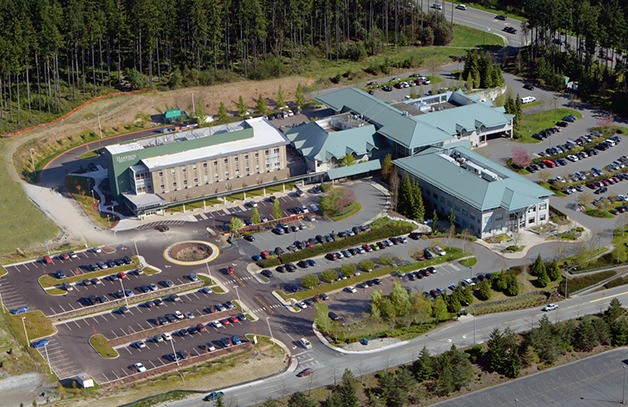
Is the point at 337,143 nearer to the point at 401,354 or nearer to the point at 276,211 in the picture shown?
the point at 276,211

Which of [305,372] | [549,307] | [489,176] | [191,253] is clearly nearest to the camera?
[305,372]

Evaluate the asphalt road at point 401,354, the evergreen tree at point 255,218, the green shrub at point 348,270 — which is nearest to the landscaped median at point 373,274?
the green shrub at point 348,270

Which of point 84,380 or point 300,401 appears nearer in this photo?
point 300,401

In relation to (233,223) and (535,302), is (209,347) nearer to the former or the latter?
(233,223)

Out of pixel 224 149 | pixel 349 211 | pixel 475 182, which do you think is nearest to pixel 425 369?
pixel 475 182

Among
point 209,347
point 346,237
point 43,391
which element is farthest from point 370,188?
point 43,391
